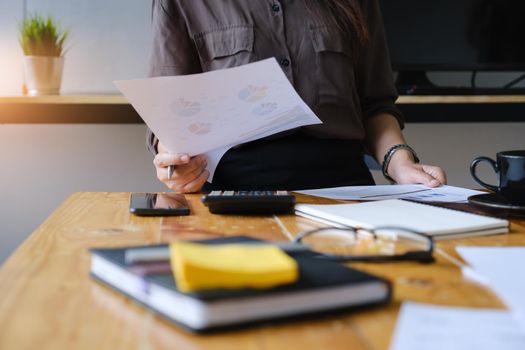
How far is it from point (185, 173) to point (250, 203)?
29 cm

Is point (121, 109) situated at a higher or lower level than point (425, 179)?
lower

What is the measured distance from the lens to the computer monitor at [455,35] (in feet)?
8.02

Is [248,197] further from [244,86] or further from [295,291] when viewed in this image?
[295,291]

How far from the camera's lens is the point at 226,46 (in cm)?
146

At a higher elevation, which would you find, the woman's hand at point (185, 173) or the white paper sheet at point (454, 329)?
the white paper sheet at point (454, 329)

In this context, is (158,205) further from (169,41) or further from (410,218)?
(169,41)

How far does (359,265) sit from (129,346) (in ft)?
0.92

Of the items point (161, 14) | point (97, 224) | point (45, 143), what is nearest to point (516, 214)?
point (97, 224)

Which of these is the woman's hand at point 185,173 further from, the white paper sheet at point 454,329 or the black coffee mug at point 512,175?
the white paper sheet at point 454,329

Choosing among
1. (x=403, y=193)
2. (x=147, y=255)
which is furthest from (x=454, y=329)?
(x=403, y=193)

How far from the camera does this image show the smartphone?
973 mm

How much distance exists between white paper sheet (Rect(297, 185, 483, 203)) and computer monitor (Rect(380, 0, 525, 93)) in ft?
4.30

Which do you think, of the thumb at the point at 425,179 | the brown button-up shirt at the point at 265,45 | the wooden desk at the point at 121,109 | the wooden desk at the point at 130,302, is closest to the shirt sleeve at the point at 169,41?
the brown button-up shirt at the point at 265,45

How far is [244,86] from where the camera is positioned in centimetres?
110
